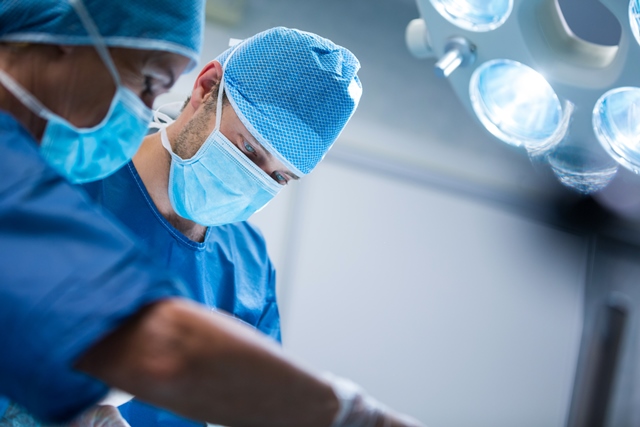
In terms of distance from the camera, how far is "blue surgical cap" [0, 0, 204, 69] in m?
0.88

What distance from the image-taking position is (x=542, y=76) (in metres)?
1.36

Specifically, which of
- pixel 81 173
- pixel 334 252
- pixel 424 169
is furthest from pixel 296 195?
pixel 81 173

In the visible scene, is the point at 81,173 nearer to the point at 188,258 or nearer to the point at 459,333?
the point at 188,258

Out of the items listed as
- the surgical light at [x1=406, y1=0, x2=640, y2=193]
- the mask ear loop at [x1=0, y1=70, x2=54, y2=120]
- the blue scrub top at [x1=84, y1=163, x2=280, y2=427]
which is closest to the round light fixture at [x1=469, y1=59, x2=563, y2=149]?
the surgical light at [x1=406, y1=0, x2=640, y2=193]

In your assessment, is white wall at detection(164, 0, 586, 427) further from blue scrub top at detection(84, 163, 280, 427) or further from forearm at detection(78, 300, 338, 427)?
forearm at detection(78, 300, 338, 427)

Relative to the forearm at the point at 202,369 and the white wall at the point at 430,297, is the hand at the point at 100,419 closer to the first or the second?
the forearm at the point at 202,369

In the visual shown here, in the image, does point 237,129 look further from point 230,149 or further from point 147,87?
point 147,87

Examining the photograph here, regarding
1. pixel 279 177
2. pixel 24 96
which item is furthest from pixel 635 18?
pixel 24 96

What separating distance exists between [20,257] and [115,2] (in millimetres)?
405

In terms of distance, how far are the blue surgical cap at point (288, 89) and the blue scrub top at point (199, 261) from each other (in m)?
0.31

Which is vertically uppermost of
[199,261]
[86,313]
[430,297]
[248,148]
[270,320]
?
[86,313]

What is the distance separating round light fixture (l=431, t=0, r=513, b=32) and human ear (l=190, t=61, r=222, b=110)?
521 millimetres

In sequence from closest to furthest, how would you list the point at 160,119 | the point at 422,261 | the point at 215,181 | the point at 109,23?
the point at 109,23, the point at 215,181, the point at 160,119, the point at 422,261

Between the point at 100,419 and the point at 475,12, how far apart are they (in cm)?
110
